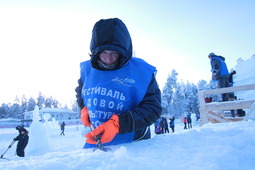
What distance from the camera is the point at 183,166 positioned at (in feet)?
3.26

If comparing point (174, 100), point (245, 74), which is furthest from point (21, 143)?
point (174, 100)

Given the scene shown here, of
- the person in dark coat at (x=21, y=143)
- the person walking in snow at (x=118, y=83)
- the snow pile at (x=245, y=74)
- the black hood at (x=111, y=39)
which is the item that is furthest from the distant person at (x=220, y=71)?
the person in dark coat at (x=21, y=143)

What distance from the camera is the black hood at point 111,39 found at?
1.73m

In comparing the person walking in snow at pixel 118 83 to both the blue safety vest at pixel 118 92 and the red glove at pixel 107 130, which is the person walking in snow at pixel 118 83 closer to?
the blue safety vest at pixel 118 92

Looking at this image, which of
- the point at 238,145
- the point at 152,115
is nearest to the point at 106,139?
the point at 152,115

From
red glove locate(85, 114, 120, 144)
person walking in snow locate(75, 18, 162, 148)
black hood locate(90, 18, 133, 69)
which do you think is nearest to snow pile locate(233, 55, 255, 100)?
person walking in snow locate(75, 18, 162, 148)

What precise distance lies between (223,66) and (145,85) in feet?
16.5

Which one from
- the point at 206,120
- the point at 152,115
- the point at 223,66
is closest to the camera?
the point at 152,115

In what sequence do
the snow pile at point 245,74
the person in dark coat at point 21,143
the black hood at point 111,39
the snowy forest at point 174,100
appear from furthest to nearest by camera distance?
1. the snowy forest at point 174,100
2. the snow pile at point 245,74
3. the person in dark coat at point 21,143
4. the black hood at point 111,39

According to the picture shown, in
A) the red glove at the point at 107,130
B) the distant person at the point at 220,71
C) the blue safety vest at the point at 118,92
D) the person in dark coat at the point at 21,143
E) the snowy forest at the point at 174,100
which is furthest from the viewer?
the snowy forest at the point at 174,100

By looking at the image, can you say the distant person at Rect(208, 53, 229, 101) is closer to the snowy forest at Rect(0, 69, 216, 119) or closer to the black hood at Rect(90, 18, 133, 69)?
the black hood at Rect(90, 18, 133, 69)

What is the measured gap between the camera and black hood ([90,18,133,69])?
1731mm

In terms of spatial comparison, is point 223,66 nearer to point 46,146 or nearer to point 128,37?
point 128,37

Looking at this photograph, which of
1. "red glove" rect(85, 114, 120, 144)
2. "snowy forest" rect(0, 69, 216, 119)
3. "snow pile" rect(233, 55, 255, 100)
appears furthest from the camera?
"snowy forest" rect(0, 69, 216, 119)
